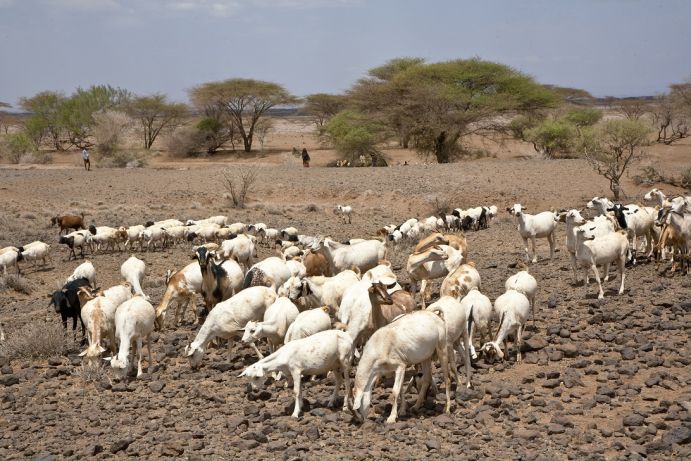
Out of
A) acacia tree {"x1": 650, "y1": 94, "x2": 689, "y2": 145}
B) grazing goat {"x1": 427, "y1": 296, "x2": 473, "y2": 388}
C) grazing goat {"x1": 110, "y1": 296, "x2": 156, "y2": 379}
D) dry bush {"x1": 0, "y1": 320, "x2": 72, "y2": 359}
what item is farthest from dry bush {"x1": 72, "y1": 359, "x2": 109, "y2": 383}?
acacia tree {"x1": 650, "y1": 94, "x2": 689, "y2": 145}

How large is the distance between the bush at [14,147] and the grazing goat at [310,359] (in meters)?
46.1

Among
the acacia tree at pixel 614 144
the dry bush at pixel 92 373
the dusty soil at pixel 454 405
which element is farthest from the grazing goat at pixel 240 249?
the acacia tree at pixel 614 144

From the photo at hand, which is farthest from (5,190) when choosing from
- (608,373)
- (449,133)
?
(608,373)

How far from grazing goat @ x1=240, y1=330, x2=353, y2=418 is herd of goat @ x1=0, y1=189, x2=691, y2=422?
1 centimetres

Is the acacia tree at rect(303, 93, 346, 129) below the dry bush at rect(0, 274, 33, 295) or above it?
above

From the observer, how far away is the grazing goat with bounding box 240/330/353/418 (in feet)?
28.0

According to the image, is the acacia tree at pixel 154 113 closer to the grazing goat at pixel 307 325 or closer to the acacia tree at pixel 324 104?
the acacia tree at pixel 324 104

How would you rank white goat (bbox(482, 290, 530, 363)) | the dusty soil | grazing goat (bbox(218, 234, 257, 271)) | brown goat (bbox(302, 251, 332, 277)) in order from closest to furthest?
the dusty soil → white goat (bbox(482, 290, 530, 363)) → brown goat (bbox(302, 251, 332, 277)) → grazing goat (bbox(218, 234, 257, 271))

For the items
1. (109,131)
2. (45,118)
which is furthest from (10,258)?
(45,118)

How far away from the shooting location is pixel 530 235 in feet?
57.4

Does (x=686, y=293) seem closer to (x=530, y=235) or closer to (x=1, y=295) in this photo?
(x=530, y=235)

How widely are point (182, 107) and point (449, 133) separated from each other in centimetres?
2687

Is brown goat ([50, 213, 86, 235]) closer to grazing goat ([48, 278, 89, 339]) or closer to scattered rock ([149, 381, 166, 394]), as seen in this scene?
grazing goat ([48, 278, 89, 339])

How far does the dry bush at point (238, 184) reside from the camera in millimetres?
29516
